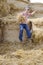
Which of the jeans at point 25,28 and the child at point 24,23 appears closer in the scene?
the child at point 24,23

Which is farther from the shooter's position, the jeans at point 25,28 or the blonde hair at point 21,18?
A: the jeans at point 25,28

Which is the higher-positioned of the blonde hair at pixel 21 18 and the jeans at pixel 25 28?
the blonde hair at pixel 21 18

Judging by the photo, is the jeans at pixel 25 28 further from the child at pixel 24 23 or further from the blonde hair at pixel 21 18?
the blonde hair at pixel 21 18

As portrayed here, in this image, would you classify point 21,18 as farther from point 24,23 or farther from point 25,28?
point 25,28

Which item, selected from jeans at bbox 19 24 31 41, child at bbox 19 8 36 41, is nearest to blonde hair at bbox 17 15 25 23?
child at bbox 19 8 36 41

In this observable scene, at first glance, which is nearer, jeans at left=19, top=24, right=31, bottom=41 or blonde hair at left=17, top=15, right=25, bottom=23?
blonde hair at left=17, top=15, right=25, bottom=23

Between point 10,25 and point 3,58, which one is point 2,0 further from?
point 3,58

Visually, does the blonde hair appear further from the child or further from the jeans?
the jeans

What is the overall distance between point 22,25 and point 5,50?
2.95 ft

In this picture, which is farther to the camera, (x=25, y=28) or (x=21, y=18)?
(x=25, y=28)

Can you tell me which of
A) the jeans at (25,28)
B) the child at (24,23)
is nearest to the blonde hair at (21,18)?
the child at (24,23)

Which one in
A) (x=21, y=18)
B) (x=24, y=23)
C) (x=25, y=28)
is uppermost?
(x=21, y=18)

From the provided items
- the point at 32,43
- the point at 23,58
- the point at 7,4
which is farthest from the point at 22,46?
the point at 7,4

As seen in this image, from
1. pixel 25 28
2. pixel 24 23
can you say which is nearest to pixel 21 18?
pixel 24 23
